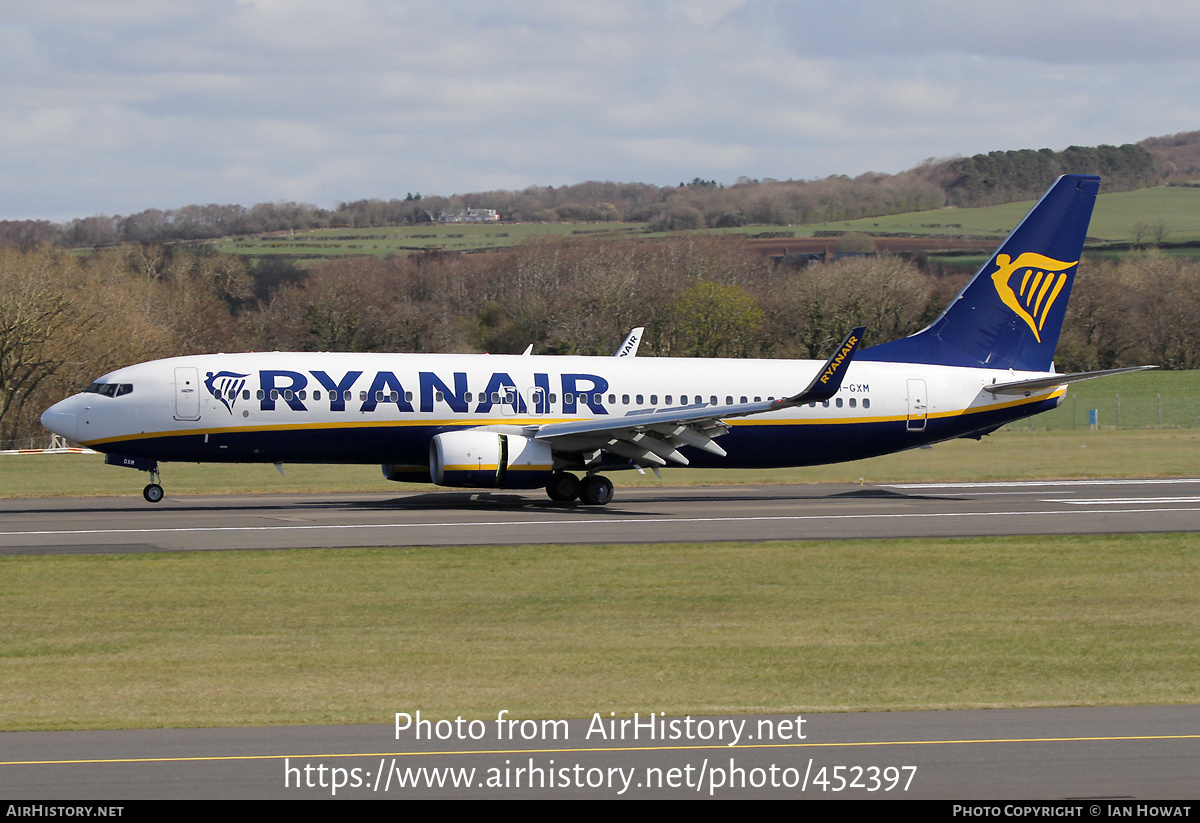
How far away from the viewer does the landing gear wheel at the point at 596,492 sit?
111 feet

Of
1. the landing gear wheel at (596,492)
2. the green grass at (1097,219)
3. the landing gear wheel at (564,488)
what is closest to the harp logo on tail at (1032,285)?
the landing gear wheel at (596,492)

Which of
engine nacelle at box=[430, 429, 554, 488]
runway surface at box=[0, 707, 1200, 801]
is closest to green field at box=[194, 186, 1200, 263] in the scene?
engine nacelle at box=[430, 429, 554, 488]

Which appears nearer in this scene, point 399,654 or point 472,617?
point 399,654

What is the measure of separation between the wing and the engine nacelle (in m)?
0.59

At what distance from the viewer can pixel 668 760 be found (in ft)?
33.8

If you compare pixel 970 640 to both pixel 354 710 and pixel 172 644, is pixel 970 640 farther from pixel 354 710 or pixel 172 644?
pixel 172 644

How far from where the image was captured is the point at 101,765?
1020cm

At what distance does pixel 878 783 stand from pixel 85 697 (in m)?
8.38

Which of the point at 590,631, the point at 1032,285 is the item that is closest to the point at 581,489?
the point at 1032,285

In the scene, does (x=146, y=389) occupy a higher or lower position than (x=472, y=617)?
higher

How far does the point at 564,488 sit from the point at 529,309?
2736 inches
